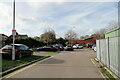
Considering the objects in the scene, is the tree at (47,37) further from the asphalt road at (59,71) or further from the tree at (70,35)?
the asphalt road at (59,71)

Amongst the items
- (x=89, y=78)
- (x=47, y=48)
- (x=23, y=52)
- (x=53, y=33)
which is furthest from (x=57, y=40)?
(x=89, y=78)

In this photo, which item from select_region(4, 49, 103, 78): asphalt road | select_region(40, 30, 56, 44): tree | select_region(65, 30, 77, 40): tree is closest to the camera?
select_region(4, 49, 103, 78): asphalt road

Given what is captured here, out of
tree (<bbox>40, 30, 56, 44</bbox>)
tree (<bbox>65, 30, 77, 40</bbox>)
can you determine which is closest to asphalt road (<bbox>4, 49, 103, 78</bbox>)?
tree (<bbox>40, 30, 56, 44</bbox>)

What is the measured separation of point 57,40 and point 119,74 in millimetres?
59177

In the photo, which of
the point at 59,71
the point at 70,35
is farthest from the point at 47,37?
the point at 59,71

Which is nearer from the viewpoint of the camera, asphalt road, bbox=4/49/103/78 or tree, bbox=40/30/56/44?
asphalt road, bbox=4/49/103/78

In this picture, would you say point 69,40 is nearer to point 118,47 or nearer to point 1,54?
point 1,54

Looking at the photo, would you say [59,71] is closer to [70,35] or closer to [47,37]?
[47,37]

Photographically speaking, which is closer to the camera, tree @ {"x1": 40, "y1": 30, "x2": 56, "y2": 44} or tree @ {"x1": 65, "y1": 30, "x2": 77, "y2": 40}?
tree @ {"x1": 40, "y1": 30, "x2": 56, "y2": 44}

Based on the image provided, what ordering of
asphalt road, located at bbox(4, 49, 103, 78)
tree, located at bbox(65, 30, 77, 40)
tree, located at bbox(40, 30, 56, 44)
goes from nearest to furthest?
asphalt road, located at bbox(4, 49, 103, 78) → tree, located at bbox(40, 30, 56, 44) → tree, located at bbox(65, 30, 77, 40)

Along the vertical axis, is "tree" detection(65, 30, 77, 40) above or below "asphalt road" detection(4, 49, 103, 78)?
above

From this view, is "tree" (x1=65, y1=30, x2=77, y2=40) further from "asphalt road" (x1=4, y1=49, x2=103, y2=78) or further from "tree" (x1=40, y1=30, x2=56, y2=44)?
"asphalt road" (x1=4, y1=49, x2=103, y2=78)

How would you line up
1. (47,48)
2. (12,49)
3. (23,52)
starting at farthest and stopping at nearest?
1. (47,48)
2. (23,52)
3. (12,49)

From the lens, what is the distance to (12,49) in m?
11.5
